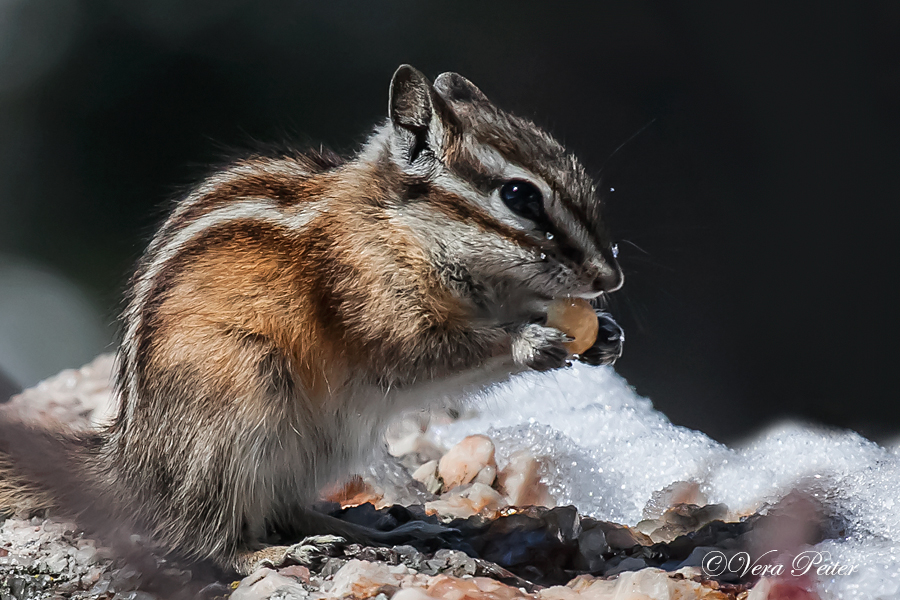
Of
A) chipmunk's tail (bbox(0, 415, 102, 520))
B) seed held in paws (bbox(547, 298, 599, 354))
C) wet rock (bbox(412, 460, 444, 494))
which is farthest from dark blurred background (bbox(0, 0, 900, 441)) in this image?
wet rock (bbox(412, 460, 444, 494))

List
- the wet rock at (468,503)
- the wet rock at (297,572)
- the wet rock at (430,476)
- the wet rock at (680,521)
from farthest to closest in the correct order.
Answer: the wet rock at (430,476)
the wet rock at (468,503)
the wet rock at (680,521)
the wet rock at (297,572)

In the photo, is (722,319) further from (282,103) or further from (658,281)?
(282,103)

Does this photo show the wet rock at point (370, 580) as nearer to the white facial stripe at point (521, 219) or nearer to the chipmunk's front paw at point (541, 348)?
the chipmunk's front paw at point (541, 348)

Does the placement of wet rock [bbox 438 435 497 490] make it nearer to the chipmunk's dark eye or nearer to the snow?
the snow

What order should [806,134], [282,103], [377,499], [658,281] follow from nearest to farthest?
[806,134] → [282,103] → [658,281] → [377,499]

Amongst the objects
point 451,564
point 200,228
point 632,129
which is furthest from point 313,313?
point 632,129

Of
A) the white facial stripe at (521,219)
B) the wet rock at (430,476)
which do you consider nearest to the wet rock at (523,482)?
the wet rock at (430,476)

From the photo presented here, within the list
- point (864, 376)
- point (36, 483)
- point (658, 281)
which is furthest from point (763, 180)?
point (36, 483)
